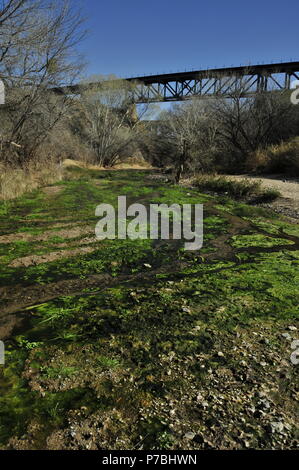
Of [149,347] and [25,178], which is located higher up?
[25,178]

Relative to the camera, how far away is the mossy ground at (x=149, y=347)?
1.86 m

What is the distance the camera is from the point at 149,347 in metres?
2.60

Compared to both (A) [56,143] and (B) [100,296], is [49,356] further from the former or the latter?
(A) [56,143]

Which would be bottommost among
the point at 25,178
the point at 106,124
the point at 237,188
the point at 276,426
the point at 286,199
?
the point at 276,426

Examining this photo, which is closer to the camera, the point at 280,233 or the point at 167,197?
the point at 280,233

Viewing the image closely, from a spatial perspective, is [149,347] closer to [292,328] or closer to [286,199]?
[292,328]

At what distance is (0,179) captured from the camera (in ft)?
28.3

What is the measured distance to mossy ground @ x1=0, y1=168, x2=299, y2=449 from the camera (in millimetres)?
1862

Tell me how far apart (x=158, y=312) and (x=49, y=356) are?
3.35 ft

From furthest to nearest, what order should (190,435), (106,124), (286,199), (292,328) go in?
(106,124), (286,199), (292,328), (190,435)

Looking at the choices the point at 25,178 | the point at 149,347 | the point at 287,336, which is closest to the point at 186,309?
the point at 149,347

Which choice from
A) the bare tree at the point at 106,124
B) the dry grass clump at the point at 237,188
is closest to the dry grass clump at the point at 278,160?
the dry grass clump at the point at 237,188

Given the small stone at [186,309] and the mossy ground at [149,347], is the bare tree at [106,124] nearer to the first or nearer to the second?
the mossy ground at [149,347]

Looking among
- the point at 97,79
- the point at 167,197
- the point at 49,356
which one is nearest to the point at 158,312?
the point at 49,356
